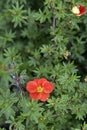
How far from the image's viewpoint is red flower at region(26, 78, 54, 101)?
2494 millimetres

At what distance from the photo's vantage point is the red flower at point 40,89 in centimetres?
249

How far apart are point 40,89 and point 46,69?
0.79 feet

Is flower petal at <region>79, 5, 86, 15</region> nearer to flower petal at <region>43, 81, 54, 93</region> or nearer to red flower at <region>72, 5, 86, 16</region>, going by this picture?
red flower at <region>72, 5, 86, 16</region>

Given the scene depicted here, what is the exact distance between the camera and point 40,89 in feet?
8.44

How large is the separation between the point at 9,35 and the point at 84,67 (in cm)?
78

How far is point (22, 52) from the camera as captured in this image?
10.5 ft

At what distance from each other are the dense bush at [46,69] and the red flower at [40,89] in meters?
0.05

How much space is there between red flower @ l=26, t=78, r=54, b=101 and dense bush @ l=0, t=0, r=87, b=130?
5 cm

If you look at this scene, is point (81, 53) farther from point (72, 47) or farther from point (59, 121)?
point (59, 121)

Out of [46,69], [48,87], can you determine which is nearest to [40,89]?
[48,87]

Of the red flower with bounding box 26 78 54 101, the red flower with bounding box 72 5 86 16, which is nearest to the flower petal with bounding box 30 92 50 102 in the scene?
the red flower with bounding box 26 78 54 101

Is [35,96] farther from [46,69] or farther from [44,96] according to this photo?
[46,69]

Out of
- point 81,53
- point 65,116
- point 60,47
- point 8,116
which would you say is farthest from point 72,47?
point 8,116

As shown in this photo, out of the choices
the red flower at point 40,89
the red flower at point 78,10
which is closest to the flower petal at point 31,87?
the red flower at point 40,89
